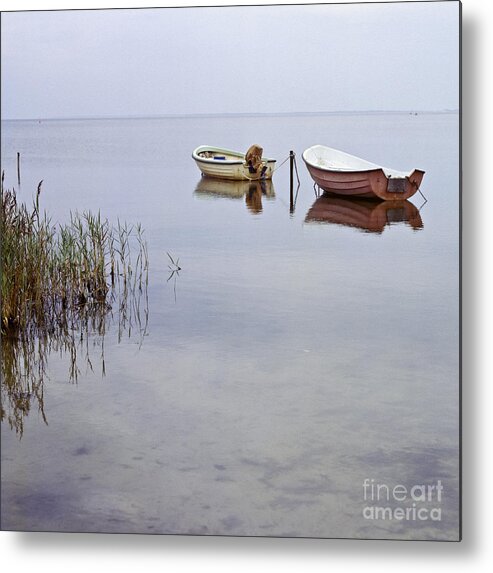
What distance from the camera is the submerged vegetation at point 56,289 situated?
345cm

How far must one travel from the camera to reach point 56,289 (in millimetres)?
3623

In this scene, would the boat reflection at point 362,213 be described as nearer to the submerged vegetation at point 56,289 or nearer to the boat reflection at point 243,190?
the boat reflection at point 243,190

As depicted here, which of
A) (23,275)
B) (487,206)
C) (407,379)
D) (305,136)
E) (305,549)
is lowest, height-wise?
(305,549)

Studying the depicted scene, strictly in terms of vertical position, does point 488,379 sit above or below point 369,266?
below

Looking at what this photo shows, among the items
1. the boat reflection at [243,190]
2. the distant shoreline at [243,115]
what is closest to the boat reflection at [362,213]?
the boat reflection at [243,190]

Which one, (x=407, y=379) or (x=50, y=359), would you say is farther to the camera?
(x=50, y=359)

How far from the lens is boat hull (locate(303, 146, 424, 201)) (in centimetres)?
332

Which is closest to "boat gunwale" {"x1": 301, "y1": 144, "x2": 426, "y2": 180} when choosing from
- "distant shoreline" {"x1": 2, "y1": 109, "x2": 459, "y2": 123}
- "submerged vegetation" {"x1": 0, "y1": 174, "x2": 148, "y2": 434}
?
"distant shoreline" {"x1": 2, "y1": 109, "x2": 459, "y2": 123}

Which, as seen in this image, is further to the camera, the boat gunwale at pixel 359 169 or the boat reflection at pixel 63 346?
the boat reflection at pixel 63 346

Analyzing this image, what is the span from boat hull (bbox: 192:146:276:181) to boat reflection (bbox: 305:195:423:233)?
0.22 m

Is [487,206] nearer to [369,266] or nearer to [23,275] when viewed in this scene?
[369,266]

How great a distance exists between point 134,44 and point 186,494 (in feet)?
5.18

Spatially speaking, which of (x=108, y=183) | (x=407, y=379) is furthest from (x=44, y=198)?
(x=407, y=379)

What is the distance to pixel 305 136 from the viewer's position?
131 inches
